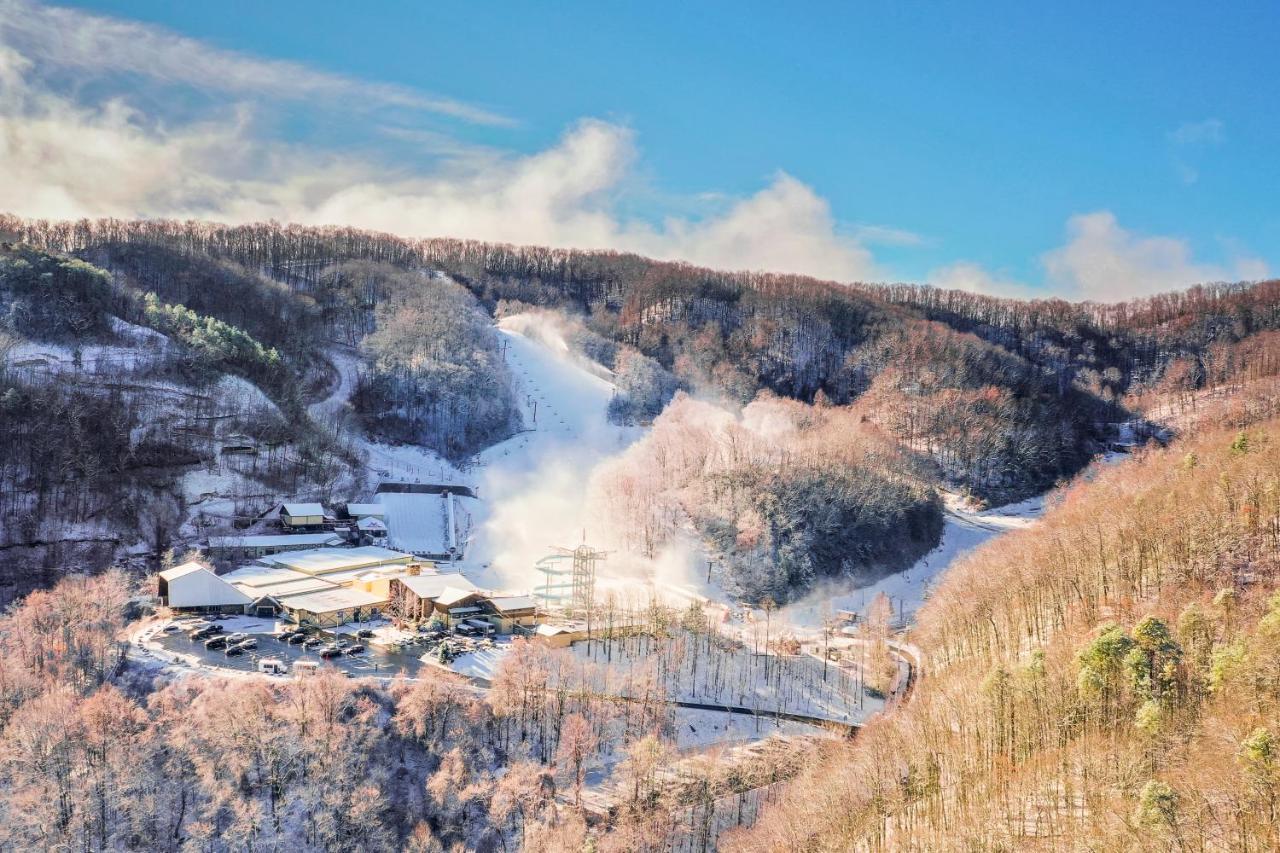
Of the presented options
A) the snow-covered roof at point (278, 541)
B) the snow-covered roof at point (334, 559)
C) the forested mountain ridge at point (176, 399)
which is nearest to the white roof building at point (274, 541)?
the snow-covered roof at point (278, 541)

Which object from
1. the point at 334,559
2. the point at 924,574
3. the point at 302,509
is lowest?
the point at 924,574

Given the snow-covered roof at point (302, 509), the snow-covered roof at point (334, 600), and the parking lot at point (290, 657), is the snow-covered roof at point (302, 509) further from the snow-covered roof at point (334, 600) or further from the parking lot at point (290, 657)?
the parking lot at point (290, 657)

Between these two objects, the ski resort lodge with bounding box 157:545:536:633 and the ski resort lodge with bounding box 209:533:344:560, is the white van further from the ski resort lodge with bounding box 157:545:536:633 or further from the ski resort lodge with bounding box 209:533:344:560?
the ski resort lodge with bounding box 209:533:344:560

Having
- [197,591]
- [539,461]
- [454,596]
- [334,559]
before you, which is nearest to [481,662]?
[454,596]

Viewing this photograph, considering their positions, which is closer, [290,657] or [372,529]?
[290,657]

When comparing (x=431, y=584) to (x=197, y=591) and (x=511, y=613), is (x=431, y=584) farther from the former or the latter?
(x=197, y=591)

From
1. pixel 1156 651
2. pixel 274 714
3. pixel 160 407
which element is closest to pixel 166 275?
pixel 160 407

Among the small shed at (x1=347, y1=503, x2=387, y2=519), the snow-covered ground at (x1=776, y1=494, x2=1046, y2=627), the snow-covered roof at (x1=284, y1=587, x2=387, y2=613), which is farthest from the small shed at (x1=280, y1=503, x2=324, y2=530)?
the snow-covered ground at (x1=776, y1=494, x2=1046, y2=627)
